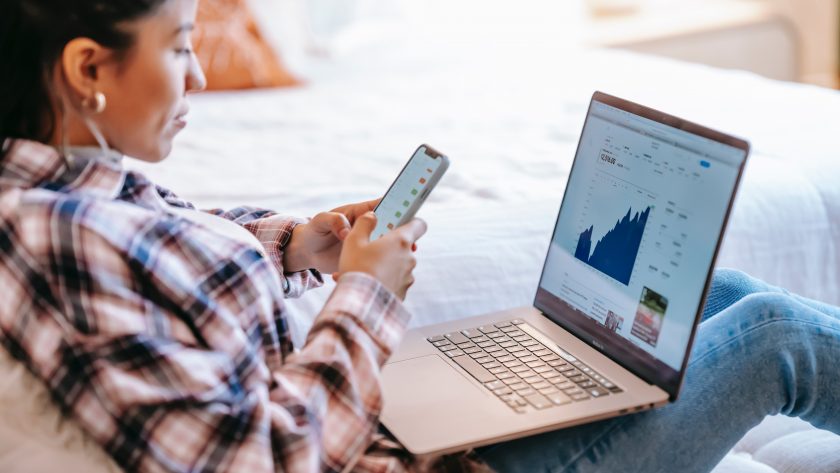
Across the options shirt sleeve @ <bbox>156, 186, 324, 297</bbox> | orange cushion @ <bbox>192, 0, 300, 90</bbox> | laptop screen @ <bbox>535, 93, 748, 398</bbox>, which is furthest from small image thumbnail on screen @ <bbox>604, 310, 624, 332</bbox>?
orange cushion @ <bbox>192, 0, 300, 90</bbox>

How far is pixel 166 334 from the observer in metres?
0.75

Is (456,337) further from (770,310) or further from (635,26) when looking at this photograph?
(635,26)

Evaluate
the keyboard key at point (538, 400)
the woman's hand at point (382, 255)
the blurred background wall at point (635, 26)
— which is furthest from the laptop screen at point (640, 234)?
the blurred background wall at point (635, 26)

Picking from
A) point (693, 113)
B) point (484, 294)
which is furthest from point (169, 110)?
point (693, 113)

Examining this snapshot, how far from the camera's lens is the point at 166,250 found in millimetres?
775

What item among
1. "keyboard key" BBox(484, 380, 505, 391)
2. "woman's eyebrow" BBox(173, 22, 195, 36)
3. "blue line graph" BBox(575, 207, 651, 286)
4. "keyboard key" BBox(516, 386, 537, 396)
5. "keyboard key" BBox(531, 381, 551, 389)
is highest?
"woman's eyebrow" BBox(173, 22, 195, 36)

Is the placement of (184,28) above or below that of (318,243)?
above

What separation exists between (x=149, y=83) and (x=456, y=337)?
0.44 metres

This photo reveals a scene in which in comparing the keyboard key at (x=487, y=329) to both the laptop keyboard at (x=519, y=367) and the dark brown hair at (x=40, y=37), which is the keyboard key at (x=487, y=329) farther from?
the dark brown hair at (x=40, y=37)

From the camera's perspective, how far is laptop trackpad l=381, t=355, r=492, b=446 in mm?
864

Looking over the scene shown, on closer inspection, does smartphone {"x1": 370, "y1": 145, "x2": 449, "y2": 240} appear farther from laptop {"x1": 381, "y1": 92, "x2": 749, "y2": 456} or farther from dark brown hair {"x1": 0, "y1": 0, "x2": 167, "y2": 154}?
dark brown hair {"x1": 0, "y1": 0, "x2": 167, "y2": 154}

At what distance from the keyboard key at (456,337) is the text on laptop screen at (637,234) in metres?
0.11

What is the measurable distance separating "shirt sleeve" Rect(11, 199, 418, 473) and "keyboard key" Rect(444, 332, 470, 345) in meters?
0.22

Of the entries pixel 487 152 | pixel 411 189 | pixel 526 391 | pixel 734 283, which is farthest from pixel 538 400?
pixel 487 152
